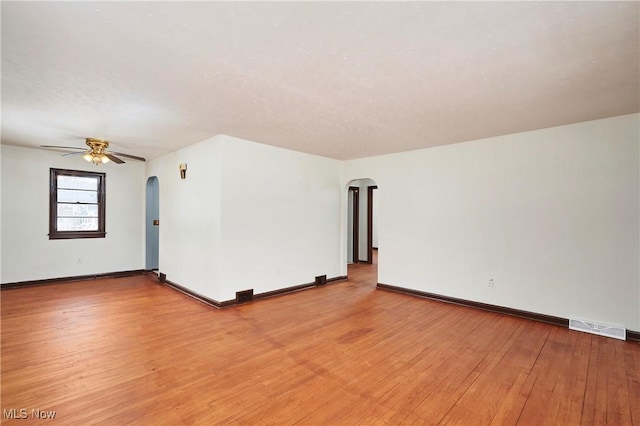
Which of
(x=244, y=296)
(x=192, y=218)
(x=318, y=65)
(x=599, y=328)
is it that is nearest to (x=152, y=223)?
(x=192, y=218)

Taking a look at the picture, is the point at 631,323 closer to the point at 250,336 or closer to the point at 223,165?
the point at 250,336

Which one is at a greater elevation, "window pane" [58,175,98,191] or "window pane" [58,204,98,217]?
"window pane" [58,175,98,191]

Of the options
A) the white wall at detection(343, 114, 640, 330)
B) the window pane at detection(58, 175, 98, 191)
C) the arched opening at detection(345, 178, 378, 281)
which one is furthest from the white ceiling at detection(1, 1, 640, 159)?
the arched opening at detection(345, 178, 378, 281)

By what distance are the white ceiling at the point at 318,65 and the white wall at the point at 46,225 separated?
2203mm

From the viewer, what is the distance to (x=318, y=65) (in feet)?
7.20

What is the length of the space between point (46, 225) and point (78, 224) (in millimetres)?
469

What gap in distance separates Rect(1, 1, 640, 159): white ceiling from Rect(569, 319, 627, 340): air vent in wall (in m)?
2.36

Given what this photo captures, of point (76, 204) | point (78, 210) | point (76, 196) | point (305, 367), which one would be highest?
point (76, 196)

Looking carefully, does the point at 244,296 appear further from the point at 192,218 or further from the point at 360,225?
the point at 360,225

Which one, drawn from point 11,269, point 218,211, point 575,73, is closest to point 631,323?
point 575,73

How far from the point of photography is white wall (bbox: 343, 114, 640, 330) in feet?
11.0

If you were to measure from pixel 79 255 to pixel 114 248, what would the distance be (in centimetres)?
58

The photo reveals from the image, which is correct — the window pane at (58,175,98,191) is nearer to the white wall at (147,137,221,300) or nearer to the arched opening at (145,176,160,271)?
the arched opening at (145,176,160,271)

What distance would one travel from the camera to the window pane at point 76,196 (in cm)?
570
